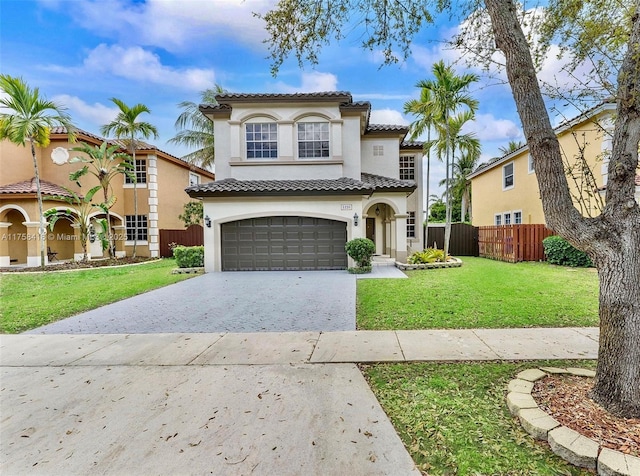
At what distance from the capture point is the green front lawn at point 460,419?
8.42 feet

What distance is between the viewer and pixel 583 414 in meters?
3.04

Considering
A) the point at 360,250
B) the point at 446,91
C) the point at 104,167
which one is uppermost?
the point at 446,91

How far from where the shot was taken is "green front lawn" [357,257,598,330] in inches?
248

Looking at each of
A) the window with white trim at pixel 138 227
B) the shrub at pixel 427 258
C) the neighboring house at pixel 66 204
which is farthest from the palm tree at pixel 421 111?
the window with white trim at pixel 138 227

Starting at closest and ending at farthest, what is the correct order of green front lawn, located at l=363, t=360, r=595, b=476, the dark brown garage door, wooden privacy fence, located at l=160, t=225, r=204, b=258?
green front lawn, located at l=363, t=360, r=595, b=476, the dark brown garage door, wooden privacy fence, located at l=160, t=225, r=204, b=258

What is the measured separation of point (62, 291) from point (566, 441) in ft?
41.4

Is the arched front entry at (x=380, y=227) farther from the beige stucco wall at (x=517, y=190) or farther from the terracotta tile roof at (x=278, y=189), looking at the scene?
the beige stucco wall at (x=517, y=190)

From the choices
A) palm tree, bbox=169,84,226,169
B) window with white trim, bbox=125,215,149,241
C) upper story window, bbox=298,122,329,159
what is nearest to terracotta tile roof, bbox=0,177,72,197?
window with white trim, bbox=125,215,149,241

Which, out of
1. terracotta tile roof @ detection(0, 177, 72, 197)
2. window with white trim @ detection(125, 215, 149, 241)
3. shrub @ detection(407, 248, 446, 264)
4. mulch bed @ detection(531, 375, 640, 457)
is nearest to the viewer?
mulch bed @ detection(531, 375, 640, 457)

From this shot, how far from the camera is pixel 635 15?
10.5 ft

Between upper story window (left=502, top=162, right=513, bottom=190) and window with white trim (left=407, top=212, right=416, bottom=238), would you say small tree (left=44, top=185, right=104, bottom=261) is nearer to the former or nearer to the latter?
window with white trim (left=407, top=212, right=416, bottom=238)

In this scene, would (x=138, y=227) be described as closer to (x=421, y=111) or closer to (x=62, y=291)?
(x=62, y=291)

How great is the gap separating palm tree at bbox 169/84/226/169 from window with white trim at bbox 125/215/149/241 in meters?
6.06

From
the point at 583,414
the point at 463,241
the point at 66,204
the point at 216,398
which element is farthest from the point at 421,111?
the point at 66,204
